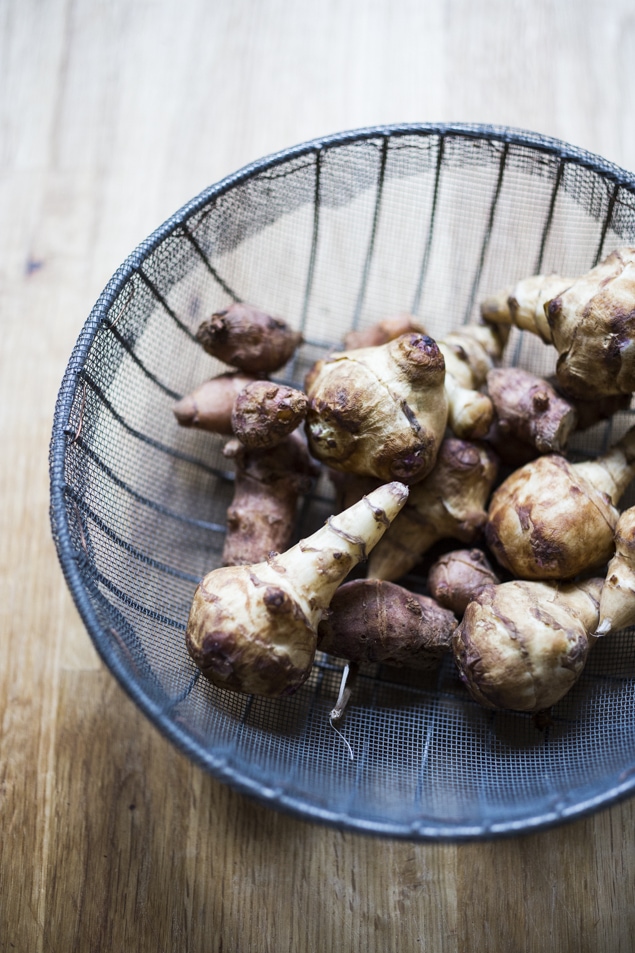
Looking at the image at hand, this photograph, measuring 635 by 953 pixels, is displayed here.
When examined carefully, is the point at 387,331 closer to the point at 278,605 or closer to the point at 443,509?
the point at 443,509

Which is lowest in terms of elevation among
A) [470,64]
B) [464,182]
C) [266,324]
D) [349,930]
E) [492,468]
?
[349,930]

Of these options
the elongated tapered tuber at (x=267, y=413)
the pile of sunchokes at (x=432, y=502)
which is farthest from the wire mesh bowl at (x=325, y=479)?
the elongated tapered tuber at (x=267, y=413)

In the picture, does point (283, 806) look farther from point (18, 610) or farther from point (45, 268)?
point (45, 268)

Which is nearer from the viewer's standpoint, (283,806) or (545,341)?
(283,806)

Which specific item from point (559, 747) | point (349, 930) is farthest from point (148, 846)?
point (559, 747)

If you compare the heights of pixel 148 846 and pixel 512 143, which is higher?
pixel 512 143

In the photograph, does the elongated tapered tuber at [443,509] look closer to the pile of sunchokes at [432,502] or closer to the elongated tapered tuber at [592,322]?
the pile of sunchokes at [432,502]

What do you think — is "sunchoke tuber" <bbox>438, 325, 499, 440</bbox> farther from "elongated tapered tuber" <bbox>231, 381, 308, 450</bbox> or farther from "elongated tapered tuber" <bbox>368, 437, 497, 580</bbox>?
"elongated tapered tuber" <bbox>231, 381, 308, 450</bbox>
